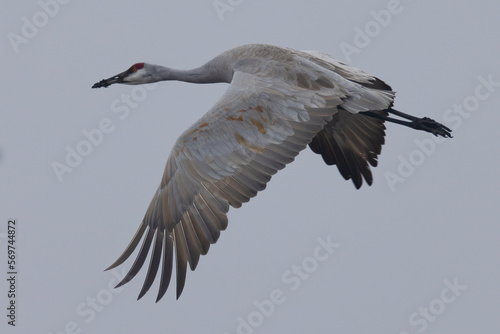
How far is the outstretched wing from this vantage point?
448 inches

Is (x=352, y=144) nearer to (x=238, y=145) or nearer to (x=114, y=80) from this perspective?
(x=238, y=145)

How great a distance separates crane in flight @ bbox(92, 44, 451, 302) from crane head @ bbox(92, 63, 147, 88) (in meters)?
2.45

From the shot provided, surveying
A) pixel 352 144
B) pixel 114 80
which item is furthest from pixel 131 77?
pixel 352 144

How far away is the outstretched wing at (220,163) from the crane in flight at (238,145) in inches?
0.4

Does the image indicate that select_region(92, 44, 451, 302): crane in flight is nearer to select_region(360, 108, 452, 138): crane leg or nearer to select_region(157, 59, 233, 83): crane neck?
select_region(360, 108, 452, 138): crane leg

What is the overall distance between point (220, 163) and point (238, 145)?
29 cm

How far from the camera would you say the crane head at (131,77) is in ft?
48.7

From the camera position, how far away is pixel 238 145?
11734 mm

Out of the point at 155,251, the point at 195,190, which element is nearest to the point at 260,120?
the point at 195,190

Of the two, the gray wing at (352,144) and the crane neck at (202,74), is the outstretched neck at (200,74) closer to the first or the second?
the crane neck at (202,74)

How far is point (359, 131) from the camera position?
1359 centimetres

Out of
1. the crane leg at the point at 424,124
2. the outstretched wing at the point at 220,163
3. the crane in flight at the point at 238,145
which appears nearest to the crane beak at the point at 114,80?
the crane in flight at the point at 238,145

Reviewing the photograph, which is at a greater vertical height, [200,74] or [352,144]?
[200,74]

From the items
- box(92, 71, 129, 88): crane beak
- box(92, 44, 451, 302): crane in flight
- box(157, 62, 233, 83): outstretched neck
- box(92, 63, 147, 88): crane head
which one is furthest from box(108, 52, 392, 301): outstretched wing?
box(92, 71, 129, 88): crane beak
